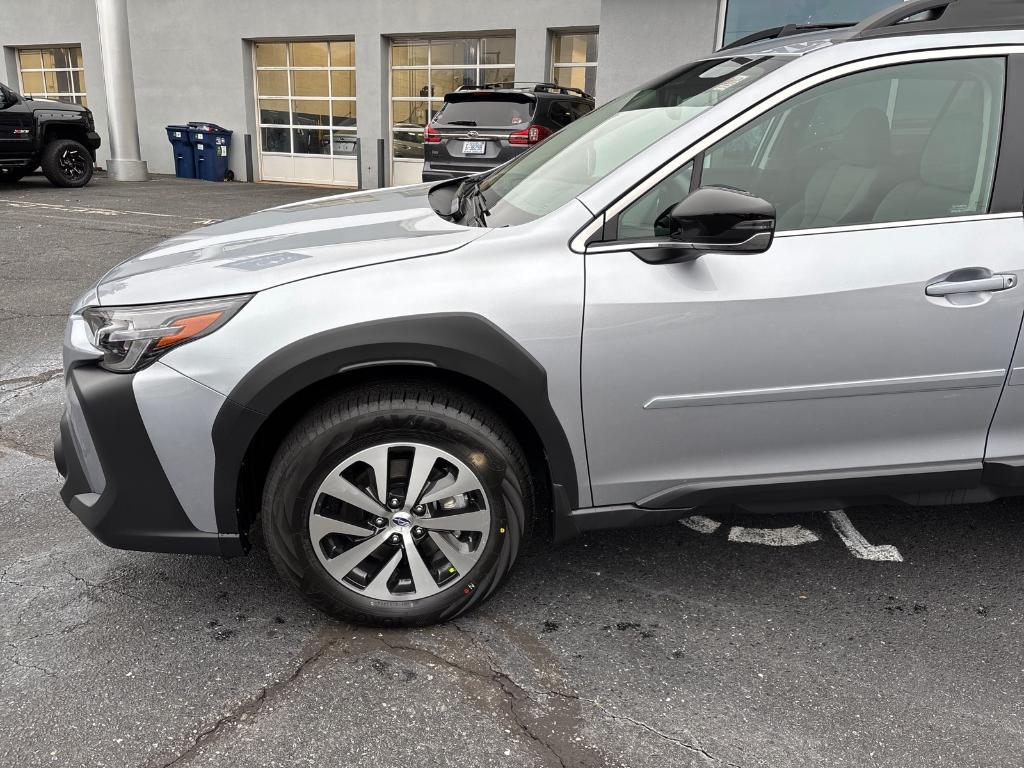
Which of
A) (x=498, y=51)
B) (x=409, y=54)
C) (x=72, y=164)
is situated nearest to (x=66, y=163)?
(x=72, y=164)

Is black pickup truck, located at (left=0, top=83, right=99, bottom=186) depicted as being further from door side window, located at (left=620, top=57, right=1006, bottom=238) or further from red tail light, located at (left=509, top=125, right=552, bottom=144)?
door side window, located at (left=620, top=57, right=1006, bottom=238)

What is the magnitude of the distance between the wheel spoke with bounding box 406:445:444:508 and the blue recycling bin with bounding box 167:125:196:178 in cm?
1753

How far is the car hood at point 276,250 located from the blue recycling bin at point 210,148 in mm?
16105

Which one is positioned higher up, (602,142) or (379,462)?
(602,142)

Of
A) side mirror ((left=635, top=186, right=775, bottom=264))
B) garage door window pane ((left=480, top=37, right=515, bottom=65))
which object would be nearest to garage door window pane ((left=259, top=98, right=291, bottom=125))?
garage door window pane ((left=480, top=37, right=515, bottom=65))

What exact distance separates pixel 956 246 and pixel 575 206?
3.60ft

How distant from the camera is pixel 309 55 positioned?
56.4ft

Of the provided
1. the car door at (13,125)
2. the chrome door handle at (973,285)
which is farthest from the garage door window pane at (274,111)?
the chrome door handle at (973,285)

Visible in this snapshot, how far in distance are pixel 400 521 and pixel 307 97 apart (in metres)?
16.8

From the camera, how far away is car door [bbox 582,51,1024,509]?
2295 millimetres

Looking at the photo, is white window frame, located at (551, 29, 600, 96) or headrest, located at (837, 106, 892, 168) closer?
headrest, located at (837, 106, 892, 168)

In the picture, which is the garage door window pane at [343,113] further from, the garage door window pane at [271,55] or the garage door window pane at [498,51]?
the garage door window pane at [498,51]

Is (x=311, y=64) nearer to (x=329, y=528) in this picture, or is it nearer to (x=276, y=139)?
(x=276, y=139)

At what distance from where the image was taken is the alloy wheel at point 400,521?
234 centimetres
